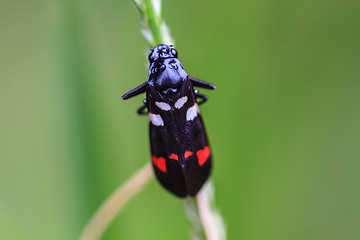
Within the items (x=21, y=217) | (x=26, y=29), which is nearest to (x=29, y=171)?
(x=21, y=217)

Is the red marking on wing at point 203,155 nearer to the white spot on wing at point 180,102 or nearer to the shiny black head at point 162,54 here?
the white spot on wing at point 180,102

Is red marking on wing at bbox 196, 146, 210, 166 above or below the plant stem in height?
above

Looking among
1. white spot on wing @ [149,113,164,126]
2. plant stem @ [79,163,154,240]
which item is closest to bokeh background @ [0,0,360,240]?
plant stem @ [79,163,154,240]

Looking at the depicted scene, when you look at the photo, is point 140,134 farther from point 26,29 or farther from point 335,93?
point 26,29

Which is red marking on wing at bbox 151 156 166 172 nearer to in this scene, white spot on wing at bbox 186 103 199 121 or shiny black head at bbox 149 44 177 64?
white spot on wing at bbox 186 103 199 121

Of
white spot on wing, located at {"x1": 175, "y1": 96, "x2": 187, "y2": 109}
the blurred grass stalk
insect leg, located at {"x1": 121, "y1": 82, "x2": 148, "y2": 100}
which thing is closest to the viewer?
the blurred grass stalk
